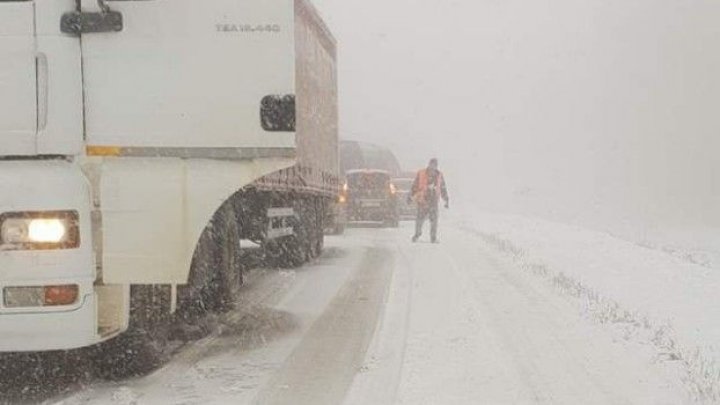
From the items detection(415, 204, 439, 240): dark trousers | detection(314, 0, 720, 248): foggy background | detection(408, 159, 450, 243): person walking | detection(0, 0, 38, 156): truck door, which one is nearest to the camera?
detection(0, 0, 38, 156): truck door

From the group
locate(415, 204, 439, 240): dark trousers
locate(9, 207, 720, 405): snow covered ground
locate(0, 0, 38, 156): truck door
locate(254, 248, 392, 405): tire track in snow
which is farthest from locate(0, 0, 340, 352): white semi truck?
locate(415, 204, 439, 240): dark trousers

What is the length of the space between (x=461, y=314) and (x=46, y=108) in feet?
14.8

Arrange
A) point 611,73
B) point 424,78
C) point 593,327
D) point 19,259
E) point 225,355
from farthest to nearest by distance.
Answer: point 424,78, point 611,73, point 593,327, point 225,355, point 19,259

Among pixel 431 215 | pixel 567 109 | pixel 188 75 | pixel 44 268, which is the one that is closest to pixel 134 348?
pixel 44 268

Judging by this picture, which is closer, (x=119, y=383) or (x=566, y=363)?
(x=119, y=383)

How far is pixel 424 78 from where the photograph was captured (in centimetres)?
12975

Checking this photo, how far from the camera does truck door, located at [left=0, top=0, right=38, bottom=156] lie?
216 inches

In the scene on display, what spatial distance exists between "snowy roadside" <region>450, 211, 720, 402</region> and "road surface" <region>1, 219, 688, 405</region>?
0.71 feet

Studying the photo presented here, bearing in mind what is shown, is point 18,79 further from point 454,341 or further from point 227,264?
point 454,341

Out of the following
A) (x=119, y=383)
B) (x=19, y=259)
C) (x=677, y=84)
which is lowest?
(x=119, y=383)

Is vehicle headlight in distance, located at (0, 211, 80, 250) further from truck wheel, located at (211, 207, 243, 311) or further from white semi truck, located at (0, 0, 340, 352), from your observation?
truck wheel, located at (211, 207, 243, 311)

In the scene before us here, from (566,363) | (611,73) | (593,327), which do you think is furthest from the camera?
Result: (611,73)

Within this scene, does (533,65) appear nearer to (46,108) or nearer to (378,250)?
(378,250)

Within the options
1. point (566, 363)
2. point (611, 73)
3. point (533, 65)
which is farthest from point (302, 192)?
point (533, 65)
